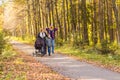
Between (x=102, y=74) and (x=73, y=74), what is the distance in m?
1.19

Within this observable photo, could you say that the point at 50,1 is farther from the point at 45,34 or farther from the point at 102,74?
the point at 102,74

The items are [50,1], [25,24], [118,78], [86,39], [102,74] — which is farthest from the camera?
[25,24]

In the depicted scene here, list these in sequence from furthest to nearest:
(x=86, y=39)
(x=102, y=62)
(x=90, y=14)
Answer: (x=90, y=14), (x=86, y=39), (x=102, y=62)

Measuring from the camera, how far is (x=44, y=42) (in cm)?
2844

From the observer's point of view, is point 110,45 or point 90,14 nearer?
point 110,45

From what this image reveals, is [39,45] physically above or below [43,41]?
below

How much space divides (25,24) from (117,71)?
75.5m

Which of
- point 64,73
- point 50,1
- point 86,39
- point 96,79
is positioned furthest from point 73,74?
point 50,1

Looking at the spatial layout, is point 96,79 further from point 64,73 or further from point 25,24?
point 25,24

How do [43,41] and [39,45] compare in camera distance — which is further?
[43,41]

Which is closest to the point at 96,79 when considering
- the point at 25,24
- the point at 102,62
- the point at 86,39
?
the point at 102,62

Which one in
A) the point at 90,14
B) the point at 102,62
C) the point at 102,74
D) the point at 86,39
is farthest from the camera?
the point at 90,14

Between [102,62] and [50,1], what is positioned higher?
[50,1]

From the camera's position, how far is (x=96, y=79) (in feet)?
49.0
